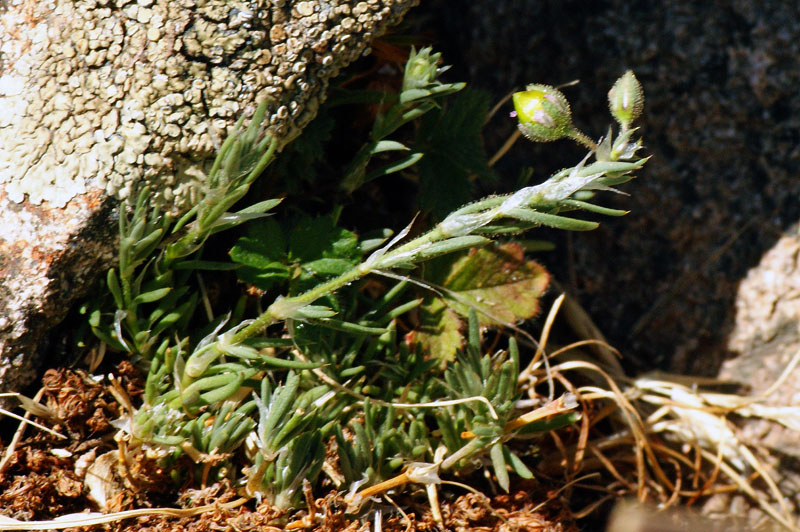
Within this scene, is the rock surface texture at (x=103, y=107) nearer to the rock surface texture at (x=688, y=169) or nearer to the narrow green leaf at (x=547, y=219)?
the narrow green leaf at (x=547, y=219)

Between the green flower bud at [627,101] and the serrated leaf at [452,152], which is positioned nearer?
the green flower bud at [627,101]

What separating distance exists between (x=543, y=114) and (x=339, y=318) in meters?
0.65

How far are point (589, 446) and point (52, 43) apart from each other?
5.41 ft

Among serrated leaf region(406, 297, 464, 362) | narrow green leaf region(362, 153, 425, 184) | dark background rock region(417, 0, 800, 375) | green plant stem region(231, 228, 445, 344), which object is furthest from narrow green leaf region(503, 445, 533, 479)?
dark background rock region(417, 0, 800, 375)

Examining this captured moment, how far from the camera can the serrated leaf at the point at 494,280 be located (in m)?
1.85

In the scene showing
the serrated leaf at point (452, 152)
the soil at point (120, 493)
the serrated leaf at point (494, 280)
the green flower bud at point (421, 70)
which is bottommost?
the soil at point (120, 493)

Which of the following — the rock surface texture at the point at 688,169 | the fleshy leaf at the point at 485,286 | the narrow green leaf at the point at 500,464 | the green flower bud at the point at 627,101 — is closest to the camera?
the green flower bud at the point at 627,101

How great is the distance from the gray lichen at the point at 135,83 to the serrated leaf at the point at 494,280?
0.61 m

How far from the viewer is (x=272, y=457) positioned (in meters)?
1.46

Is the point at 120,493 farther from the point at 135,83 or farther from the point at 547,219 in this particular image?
the point at 547,219

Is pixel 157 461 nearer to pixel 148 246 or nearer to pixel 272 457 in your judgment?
pixel 272 457

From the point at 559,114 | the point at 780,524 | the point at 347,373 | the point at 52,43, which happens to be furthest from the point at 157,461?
the point at 780,524

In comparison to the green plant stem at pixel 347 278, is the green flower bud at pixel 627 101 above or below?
above

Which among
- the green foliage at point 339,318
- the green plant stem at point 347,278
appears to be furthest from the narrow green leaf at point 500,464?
the green plant stem at point 347,278
